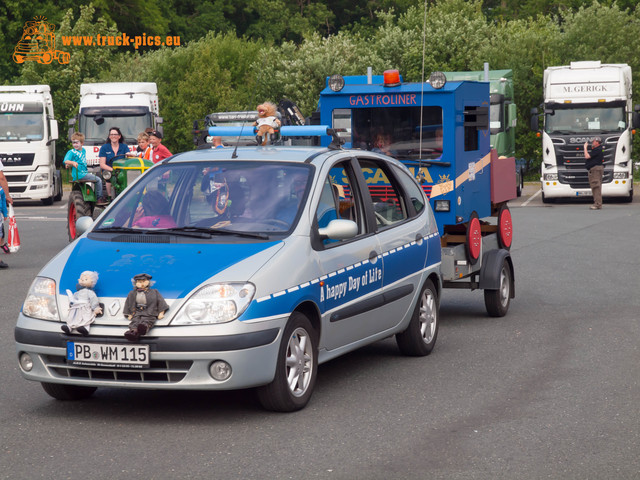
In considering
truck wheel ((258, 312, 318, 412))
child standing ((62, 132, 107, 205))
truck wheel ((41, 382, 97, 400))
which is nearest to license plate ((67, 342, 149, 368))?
truck wheel ((41, 382, 97, 400))

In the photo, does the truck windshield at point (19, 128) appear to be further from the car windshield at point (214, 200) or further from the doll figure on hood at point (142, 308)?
the doll figure on hood at point (142, 308)

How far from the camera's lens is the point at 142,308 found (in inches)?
255

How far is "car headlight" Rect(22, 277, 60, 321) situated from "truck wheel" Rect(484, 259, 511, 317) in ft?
17.5

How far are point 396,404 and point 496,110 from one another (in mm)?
24533

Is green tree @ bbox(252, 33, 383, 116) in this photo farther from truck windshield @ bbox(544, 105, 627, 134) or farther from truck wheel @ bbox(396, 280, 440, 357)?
truck wheel @ bbox(396, 280, 440, 357)

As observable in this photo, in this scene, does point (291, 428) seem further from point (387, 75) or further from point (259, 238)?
point (387, 75)

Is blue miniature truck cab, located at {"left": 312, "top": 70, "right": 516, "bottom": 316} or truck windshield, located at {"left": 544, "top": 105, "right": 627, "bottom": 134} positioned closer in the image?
blue miniature truck cab, located at {"left": 312, "top": 70, "right": 516, "bottom": 316}

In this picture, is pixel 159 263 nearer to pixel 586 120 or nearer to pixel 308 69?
pixel 586 120

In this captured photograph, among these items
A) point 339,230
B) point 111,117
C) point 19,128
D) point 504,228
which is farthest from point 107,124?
point 339,230

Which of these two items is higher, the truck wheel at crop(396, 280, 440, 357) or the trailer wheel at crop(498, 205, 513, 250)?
the trailer wheel at crop(498, 205, 513, 250)

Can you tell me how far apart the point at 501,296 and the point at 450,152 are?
150 centimetres

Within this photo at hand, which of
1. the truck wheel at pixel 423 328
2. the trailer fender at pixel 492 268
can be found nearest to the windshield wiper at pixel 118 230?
the truck wheel at pixel 423 328

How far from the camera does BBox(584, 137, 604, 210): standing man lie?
28.4m

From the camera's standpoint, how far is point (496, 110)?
31094mm
